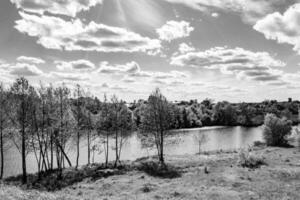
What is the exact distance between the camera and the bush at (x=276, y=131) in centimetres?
4909

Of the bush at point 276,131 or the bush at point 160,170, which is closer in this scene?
the bush at point 160,170

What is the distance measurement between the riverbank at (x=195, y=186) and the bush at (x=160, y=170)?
0.77 metres

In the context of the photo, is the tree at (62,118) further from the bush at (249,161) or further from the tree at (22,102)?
the bush at (249,161)

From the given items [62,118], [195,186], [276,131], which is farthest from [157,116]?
[276,131]

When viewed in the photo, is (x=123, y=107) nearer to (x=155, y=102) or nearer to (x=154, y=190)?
(x=155, y=102)

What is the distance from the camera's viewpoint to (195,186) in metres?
18.9

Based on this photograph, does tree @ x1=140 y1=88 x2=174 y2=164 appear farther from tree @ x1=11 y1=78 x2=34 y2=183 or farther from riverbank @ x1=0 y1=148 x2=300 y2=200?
tree @ x1=11 y1=78 x2=34 y2=183

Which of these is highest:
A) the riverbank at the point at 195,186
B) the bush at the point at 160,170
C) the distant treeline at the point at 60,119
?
the distant treeline at the point at 60,119

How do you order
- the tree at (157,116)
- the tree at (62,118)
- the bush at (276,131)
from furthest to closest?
the bush at (276,131), the tree at (157,116), the tree at (62,118)

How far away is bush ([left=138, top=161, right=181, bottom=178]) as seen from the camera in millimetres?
24653

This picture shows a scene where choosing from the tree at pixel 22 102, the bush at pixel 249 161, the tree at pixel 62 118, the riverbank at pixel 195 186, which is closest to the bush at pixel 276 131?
the riverbank at pixel 195 186

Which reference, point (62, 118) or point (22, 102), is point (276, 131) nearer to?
point (62, 118)

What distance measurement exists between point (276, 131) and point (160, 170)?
32814mm

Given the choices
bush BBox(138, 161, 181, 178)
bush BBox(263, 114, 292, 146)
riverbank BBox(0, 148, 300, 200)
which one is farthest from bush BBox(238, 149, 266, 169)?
bush BBox(263, 114, 292, 146)
